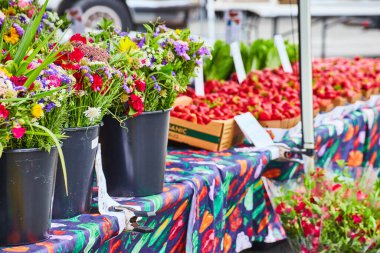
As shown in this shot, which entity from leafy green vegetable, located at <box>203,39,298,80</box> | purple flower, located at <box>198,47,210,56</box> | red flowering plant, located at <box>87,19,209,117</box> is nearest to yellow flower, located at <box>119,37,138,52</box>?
red flowering plant, located at <box>87,19,209,117</box>

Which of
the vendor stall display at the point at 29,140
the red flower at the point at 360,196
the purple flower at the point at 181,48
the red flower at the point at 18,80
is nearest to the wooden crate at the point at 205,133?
the red flower at the point at 360,196

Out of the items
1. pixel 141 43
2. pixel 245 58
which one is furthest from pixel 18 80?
pixel 245 58

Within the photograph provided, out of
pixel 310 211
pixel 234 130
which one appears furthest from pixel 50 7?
pixel 310 211

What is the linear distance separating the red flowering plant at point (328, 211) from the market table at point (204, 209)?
0.12m

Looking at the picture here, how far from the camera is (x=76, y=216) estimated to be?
179 cm

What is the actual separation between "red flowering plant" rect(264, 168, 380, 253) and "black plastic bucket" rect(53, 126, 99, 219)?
1068mm

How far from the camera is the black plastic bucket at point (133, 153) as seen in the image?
1979 millimetres

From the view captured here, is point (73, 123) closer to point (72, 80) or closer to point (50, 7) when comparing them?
point (72, 80)

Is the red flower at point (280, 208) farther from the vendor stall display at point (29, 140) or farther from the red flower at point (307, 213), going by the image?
the vendor stall display at point (29, 140)

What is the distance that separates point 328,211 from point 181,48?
89 centimetres

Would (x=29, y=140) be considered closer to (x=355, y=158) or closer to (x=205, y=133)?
(x=205, y=133)

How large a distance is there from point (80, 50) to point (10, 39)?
365 millimetres

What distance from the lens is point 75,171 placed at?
175cm

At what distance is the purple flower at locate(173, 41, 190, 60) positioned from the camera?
2119 mm
